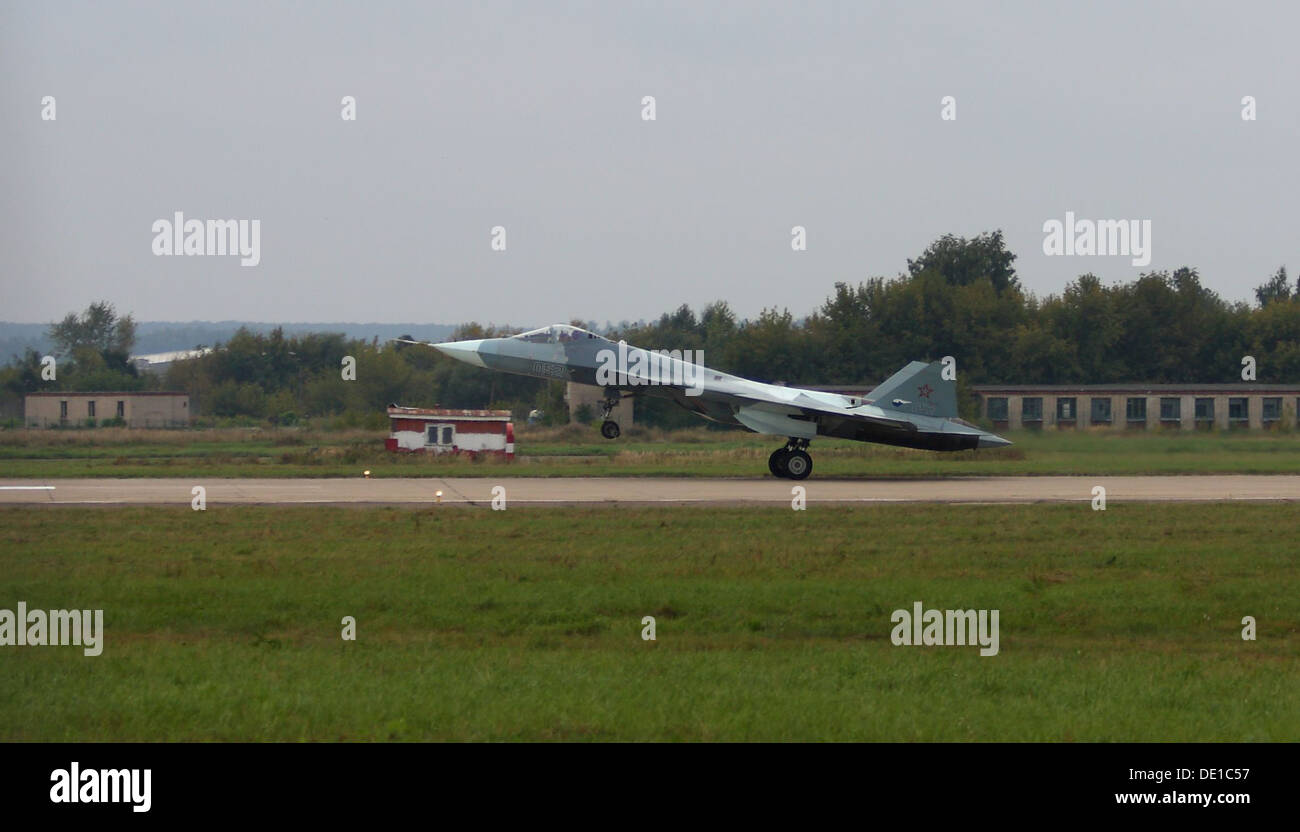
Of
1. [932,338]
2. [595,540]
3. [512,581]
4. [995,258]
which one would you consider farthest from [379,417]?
[995,258]

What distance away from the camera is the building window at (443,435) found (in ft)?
126

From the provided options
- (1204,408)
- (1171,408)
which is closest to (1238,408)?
(1204,408)

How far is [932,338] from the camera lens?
5244 cm

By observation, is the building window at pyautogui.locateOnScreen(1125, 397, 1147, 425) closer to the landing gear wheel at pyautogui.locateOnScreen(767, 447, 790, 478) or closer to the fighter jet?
the fighter jet

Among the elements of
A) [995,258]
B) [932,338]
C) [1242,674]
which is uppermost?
[995,258]

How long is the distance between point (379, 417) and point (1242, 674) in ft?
132

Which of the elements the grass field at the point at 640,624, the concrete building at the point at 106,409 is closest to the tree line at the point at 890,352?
the concrete building at the point at 106,409

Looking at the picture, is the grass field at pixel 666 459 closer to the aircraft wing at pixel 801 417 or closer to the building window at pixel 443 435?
the building window at pixel 443 435

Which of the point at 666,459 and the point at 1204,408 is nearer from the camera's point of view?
the point at 666,459

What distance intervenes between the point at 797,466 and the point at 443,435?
13407mm

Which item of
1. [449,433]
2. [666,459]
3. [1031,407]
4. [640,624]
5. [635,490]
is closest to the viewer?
[640,624]

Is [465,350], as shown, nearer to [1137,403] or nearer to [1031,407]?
[1031,407]

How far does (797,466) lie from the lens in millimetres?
29469
